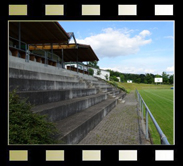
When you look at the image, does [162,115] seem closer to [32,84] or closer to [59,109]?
[59,109]

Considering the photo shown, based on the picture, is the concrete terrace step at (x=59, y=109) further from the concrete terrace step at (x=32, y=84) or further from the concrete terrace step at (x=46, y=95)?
the concrete terrace step at (x=32, y=84)

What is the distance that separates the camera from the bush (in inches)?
85.9

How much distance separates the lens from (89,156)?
2.22 meters

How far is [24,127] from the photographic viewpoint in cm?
237

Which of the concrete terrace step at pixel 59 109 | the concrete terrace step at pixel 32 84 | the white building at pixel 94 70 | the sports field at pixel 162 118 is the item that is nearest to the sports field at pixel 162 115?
the sports field at pixel 162 118

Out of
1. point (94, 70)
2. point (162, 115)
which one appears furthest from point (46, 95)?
point (94, 70)

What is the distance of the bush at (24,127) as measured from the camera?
85.9 inches

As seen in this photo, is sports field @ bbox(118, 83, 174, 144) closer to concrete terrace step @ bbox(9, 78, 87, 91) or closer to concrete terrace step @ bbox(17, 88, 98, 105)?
concrete terrace step @ bbox(17, 88, 98, 105)

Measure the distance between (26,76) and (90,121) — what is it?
235 cm

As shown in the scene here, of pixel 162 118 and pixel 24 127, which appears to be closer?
pixel 24 127
